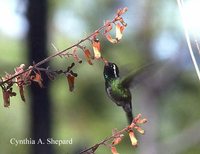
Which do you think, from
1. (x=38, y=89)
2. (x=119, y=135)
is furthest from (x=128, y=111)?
(x=38, y=89)

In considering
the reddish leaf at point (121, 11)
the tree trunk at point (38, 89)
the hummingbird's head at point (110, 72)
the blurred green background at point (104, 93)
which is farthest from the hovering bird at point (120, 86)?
the blurred green background at point (104, 93)

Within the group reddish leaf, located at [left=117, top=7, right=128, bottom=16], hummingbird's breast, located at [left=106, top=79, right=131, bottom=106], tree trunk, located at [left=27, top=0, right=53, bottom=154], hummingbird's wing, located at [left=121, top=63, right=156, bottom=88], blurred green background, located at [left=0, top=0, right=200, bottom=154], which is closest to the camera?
reddish leaf, located at [left=117, top=7, right=128, bottom=16]

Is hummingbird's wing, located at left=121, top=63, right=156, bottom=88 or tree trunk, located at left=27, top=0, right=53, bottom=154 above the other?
tree trunk, located at left=27, top=0, right=53, bottom=154

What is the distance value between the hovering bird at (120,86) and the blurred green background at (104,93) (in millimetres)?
5553

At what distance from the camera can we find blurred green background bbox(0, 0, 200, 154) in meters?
8.84

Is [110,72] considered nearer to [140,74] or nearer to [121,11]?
[140,74]

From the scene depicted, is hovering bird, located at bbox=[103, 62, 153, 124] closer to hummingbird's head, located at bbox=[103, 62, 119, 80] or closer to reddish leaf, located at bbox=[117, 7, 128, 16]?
hummingbird's head, located at bbox=[103, 62, 119, 80]

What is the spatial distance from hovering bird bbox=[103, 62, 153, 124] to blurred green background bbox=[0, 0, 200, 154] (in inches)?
219

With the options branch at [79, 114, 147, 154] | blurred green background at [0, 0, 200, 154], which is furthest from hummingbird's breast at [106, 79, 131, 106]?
blurred green background at [0, 0, 200, 154]

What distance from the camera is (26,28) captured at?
693 cm

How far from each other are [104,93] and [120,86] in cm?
757

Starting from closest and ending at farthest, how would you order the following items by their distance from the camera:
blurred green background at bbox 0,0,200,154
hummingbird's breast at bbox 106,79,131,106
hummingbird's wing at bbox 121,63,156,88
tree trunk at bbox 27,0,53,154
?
hummingbird's wing at bbox 121,63,156,88 → hummingbird's breast at bbox 106,79,131,106 → tree trunk at bbox 27,0,53,154 → blurred green background at bbox 0,0,200,154

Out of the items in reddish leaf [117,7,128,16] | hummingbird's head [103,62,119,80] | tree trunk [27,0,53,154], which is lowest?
reddish leaf [117,7,128,16]

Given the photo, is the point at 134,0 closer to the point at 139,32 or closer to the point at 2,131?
the point at 139,32
